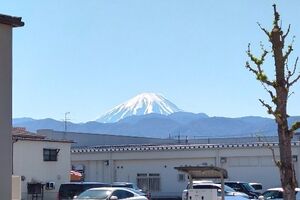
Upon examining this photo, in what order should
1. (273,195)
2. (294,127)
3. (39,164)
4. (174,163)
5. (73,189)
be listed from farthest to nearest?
(174,163) < (39,164) < (73,189) < (273,195) < (294,127)

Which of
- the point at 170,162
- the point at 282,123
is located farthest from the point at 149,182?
the point at 282,123

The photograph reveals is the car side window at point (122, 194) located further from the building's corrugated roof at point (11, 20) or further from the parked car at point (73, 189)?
the building's corrugated roof at point (11, 20)

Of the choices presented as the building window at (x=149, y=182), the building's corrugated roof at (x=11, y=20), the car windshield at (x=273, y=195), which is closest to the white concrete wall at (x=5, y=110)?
the building's corrugated roof at (x=11, y=20)

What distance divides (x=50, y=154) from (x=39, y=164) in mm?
1248

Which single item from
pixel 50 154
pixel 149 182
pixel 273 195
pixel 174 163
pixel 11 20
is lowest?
pixel 149 182

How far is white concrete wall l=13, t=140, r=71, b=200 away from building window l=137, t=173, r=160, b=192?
8.26m

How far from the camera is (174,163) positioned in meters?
49.7

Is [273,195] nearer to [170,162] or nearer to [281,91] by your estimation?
[281,91]

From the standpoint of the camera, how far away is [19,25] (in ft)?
44.2

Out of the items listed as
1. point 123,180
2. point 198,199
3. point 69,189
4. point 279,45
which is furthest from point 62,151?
point 279,45

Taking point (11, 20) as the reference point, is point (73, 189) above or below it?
below

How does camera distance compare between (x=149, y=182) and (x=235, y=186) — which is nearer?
(x=235, y=186)

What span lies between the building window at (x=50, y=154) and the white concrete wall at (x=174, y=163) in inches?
365

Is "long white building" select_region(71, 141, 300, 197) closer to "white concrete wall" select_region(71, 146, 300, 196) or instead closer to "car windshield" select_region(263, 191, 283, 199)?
"white concrete wall" select_region(71, 146, 300, 196)
